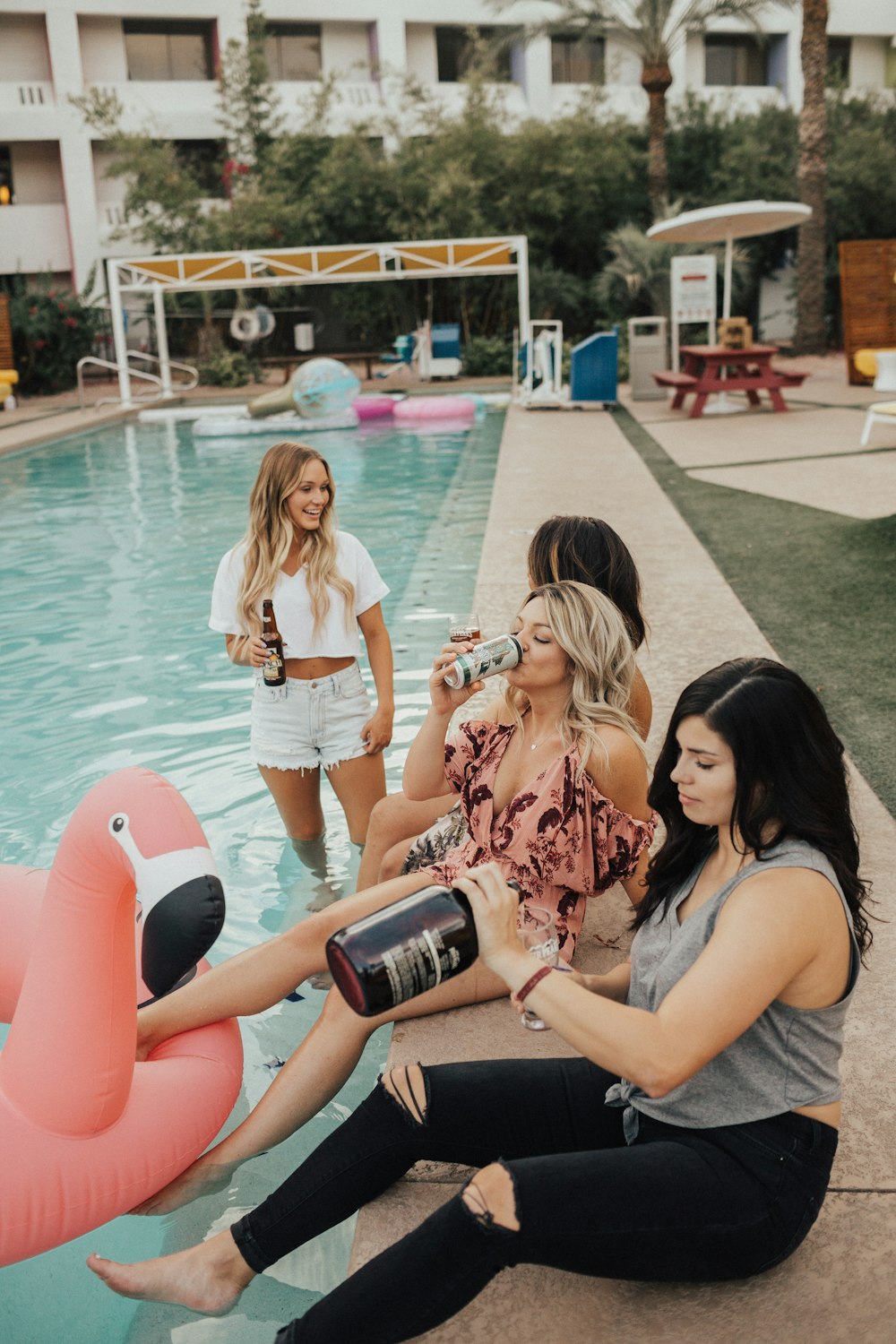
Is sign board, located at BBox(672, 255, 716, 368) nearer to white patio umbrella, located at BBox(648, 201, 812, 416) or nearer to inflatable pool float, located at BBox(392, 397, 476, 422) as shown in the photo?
white patio umbrella, located at BBox(648, 201, 812, 416)

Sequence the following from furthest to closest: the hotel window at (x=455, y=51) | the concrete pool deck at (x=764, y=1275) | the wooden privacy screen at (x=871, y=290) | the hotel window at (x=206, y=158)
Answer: the hotel window at (x=455, y=51)
the hotel window at (x=206, y=158)
the wooden privacy screen at (x=871, y=290)
the concrete pool deck at (x=764, y=1275)

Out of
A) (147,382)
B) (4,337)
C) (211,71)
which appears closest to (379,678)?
(4,337)

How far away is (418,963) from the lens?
5.85 ft

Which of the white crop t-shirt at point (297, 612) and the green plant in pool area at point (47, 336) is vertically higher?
the green plant in pool area at point (47, 336)

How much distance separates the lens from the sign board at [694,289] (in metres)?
18.9

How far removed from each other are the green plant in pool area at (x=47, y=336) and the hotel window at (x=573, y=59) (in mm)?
15869

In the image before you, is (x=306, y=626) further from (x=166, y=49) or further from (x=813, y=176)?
(x=166, y=49)

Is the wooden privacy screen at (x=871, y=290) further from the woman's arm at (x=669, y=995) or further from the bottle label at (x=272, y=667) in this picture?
the woman's arm at (x=669, y=995)

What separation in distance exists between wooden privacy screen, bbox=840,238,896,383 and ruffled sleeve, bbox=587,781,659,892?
601 inches

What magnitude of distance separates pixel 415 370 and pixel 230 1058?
84.6 feet

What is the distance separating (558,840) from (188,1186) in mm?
1087

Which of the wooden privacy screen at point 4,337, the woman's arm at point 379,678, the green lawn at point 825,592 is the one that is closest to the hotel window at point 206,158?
the wooden privacy screen at point 4,337

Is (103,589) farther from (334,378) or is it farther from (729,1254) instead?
(334,378)

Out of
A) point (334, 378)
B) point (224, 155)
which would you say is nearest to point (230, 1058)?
point (334, 378)
